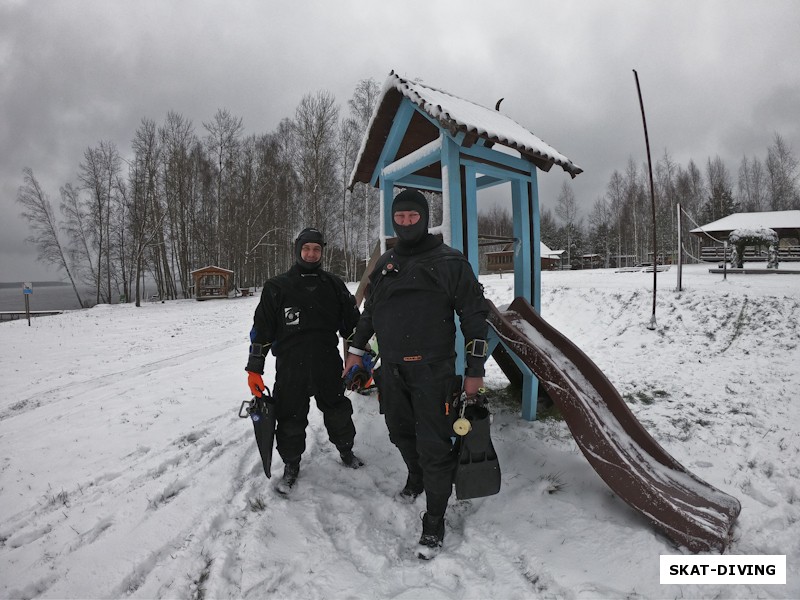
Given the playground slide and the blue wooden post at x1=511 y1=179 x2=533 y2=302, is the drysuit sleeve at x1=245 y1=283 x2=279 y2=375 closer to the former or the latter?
the playground slide

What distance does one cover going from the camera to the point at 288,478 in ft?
9.27

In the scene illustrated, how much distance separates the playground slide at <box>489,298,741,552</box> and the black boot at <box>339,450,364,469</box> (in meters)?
1.62

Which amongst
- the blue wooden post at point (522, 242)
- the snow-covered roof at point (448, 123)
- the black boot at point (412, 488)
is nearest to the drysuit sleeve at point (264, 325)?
the black boot at point (412, 488)

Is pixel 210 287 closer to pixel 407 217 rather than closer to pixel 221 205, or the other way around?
pixel 221 205

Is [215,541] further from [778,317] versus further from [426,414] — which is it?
[778,317]

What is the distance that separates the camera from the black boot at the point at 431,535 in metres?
2.16

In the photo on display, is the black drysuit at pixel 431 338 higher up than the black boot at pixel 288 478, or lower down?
higher up

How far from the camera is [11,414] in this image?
475 centimetres

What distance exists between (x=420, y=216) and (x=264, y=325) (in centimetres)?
148

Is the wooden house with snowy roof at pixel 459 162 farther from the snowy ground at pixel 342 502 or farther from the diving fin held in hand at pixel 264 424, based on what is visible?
the diving fin held in hand at pixel 264 424

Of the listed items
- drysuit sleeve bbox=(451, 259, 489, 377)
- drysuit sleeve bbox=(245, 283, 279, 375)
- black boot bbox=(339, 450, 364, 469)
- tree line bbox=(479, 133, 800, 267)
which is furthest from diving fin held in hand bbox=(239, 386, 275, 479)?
tree line bbox=(479, 133, 800, 267)

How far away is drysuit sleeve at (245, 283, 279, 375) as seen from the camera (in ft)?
9.13

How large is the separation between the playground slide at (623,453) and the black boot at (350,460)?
1621 millimetres

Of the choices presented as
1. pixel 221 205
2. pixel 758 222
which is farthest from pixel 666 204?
pixel 221 205
